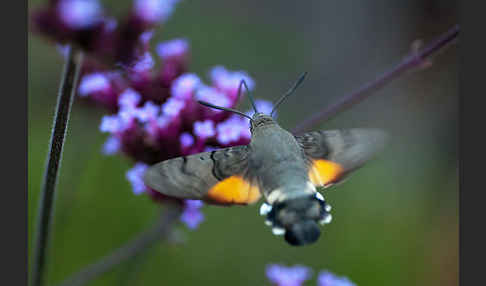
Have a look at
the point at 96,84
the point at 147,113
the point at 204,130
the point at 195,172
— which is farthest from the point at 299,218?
the point at 96,84

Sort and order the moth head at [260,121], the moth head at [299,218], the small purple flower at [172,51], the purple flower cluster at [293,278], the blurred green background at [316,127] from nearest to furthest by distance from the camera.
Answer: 1. the moth head at [299,218]
2. the moth head at [260,121]
3. the purple flower cluster at [293,278]
4. the small purple flower at [172,51]
5. the blurred green background at [316,127]

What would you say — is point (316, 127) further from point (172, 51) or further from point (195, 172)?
point (195, 172)

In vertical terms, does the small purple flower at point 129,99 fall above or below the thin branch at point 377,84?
below

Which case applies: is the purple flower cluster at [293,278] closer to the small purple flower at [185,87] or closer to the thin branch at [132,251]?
the thin branch at [132,251]

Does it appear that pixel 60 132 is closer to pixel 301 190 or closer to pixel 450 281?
pixel 301 190

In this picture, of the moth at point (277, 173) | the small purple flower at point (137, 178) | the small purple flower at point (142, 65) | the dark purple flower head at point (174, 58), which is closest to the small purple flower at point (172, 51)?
the dark purple flower head at point (174, 58)

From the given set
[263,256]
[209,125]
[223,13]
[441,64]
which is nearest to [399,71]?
[209,125]
